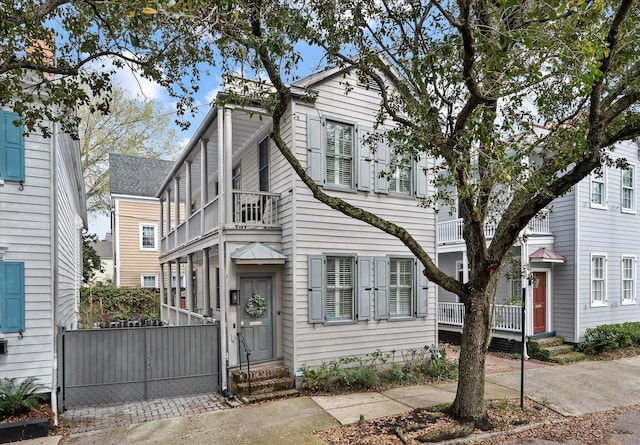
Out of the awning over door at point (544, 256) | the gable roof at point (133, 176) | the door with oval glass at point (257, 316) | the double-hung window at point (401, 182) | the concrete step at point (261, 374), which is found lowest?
the concrete step at point (261, 374)

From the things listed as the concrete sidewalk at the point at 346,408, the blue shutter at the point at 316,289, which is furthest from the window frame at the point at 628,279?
the blue shutter at the point at 316,289

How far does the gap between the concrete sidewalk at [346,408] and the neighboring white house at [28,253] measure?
172cm

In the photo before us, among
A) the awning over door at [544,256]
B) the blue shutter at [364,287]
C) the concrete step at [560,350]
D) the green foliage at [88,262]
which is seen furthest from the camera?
the green foliage at [88,262]

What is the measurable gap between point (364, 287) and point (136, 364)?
5081mm

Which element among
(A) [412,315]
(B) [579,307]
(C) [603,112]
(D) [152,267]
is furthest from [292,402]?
(D) [152,267]

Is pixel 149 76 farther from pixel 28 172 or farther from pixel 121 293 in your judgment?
pixel 121 293

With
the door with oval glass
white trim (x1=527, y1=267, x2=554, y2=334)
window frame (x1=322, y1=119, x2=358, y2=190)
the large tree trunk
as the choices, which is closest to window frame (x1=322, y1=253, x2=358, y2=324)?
the door with oval glass

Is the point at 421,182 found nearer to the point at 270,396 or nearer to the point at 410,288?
the point at 410,288

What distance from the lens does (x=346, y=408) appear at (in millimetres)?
7570

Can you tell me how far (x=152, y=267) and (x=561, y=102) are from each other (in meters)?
21.9

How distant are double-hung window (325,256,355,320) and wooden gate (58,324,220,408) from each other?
2.58m

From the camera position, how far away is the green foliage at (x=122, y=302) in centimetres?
1942

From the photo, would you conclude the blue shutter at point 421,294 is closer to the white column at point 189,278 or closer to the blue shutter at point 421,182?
the blue shutter at point 421,182

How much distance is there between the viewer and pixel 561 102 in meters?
8.53
